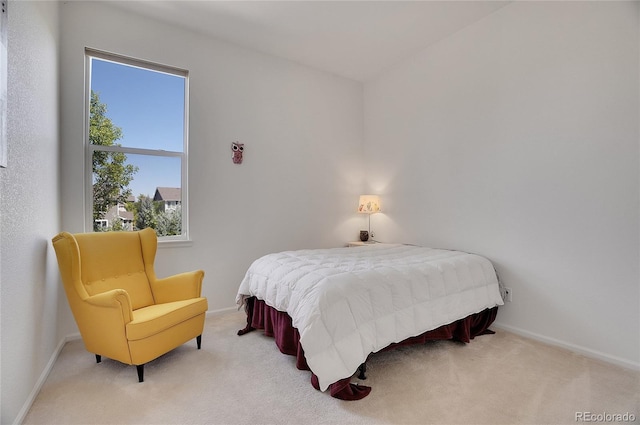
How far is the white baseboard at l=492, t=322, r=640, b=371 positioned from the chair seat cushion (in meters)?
2.72

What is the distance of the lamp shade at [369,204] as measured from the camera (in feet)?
13.6

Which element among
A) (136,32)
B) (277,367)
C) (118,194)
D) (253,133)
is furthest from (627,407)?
(136,32)

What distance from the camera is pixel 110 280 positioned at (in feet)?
7.59

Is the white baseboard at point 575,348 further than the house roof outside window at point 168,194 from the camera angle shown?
No

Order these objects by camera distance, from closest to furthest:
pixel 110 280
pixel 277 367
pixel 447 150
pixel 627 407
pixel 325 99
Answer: pixel 627 407 → pixel 277 367 → pixel 110 280 → pixel 447 150 → pixel 325 99

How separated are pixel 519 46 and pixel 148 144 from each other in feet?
11.9

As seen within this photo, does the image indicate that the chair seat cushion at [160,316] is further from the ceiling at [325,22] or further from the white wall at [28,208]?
the ceiling at [325,22]

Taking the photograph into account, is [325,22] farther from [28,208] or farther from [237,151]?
[28,208]

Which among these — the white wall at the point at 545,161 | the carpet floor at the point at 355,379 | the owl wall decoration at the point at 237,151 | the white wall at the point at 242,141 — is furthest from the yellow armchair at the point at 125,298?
the white wall at the point at 545,161

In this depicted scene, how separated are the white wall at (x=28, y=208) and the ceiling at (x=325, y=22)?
115 centimetres

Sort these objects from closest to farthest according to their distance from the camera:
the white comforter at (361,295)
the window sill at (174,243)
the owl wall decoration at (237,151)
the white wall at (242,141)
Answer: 1. the white comforter at (361,295)
2. the white wall at (242,141)
3. the window sill at (174,243)
4. the owl wall decoration at (237,151)

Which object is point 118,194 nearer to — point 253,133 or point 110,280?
point 110,280

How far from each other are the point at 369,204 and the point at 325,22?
2190 mm

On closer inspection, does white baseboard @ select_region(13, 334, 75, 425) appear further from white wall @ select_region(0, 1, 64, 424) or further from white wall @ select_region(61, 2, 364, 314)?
white wall @ select_region(61, 2, 364, 314)
